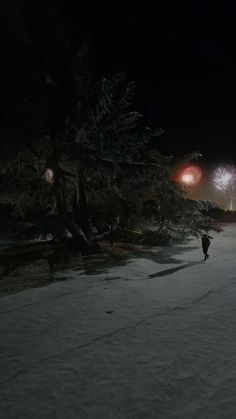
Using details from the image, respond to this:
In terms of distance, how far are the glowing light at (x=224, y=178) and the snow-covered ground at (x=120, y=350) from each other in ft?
143

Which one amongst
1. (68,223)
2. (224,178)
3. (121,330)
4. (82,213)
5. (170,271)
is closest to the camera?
(121,330)

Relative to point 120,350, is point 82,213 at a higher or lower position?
higher

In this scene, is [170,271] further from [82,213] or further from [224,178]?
[224,178]

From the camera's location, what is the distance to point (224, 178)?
177ft

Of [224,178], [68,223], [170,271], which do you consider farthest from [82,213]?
[224,178]

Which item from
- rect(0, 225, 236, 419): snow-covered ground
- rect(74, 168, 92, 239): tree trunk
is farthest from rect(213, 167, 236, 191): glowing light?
rect(0, 225, 236, 419): snow-covered ground

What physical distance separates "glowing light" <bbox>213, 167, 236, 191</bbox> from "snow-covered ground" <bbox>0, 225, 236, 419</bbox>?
43674 millimetres

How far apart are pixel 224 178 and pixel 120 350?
5044 cm

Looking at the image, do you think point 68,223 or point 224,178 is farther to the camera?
point 224,178

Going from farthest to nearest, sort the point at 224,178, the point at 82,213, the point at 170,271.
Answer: the point at 224,178
the point at 82,213
the point at 170,271

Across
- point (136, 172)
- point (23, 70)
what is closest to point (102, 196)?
point (136, 172)

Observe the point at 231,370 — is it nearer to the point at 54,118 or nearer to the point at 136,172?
the point at 136,172

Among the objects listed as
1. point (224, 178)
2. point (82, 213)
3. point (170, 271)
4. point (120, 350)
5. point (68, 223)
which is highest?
point (224, 178)

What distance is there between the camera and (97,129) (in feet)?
51.2
